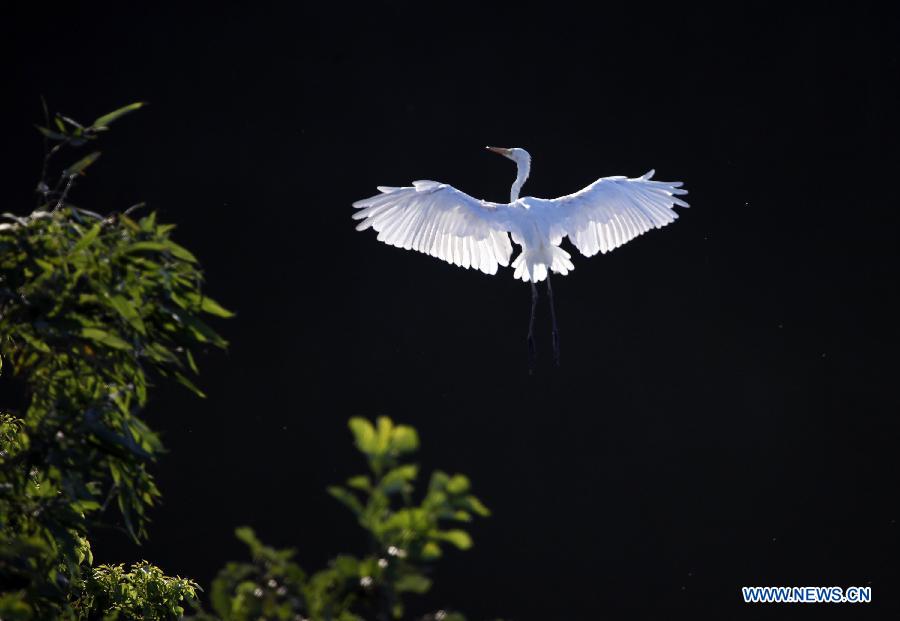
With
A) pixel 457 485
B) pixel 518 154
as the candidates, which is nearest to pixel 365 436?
pixel 457 485

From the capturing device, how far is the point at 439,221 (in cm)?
390

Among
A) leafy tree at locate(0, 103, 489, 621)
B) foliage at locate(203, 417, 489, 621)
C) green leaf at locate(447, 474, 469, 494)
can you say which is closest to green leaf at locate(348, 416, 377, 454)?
foliage at locate(203, 417, 489, 621)

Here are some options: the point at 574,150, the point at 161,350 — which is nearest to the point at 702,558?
the point at 574,150

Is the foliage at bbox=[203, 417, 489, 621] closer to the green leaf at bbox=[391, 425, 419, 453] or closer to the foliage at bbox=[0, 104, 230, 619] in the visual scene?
the green leaf at bbox=[391, 425, 419, 453]

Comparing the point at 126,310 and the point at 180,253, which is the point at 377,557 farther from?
the point at 180,253

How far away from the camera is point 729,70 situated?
498cm

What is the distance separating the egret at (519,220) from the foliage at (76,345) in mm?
1667

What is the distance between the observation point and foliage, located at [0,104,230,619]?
76.9 inches

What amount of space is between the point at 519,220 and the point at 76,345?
1952 mm

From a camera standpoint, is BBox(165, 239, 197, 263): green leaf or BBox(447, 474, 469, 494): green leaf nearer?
BBox(447, 474, 469, 494): green leaf

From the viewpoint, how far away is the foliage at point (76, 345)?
1.95m

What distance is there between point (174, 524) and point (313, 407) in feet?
2.40

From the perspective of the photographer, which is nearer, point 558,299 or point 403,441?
point 403,441

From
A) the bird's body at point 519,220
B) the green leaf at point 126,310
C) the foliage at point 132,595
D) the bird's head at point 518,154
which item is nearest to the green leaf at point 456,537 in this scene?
the green leaf at point 126,310
